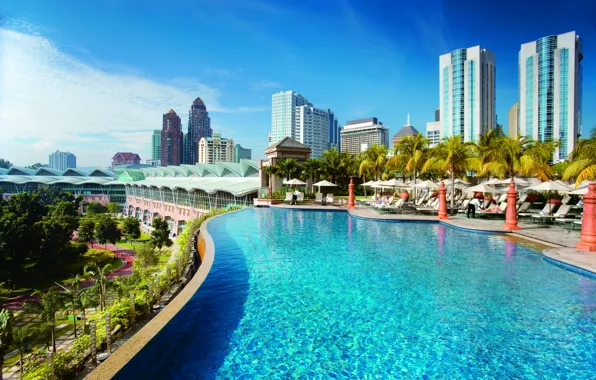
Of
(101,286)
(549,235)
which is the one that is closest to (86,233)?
(101,286)

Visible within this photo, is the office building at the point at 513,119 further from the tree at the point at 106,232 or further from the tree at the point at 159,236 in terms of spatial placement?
the tree at the point at 106,232

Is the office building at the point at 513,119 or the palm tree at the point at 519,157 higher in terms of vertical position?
the office building at the point at 513,119

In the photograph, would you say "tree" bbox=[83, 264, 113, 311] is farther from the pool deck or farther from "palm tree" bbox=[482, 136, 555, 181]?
"palm tree" bbox=[482, 136, 555, 181]

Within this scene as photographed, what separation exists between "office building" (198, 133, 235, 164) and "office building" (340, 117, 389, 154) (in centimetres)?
5584

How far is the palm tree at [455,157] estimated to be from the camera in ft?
66.1

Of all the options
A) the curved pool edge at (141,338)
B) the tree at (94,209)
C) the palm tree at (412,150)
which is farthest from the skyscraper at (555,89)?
the tree at (94,209)

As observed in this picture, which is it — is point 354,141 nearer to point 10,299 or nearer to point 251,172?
point 251,172

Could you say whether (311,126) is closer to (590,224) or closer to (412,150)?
(412,150)

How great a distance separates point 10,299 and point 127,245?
24.3 m

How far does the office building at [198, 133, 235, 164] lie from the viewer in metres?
165

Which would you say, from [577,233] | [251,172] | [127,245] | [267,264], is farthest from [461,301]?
[127,245]

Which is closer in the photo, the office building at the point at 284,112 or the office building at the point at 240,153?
the office building at the point at 284,112

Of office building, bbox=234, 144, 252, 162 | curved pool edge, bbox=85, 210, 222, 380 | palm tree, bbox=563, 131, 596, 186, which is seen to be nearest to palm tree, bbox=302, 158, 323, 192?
palm tree, bbox=563, 131, 596, 186

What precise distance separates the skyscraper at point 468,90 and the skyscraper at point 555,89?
10.8m
